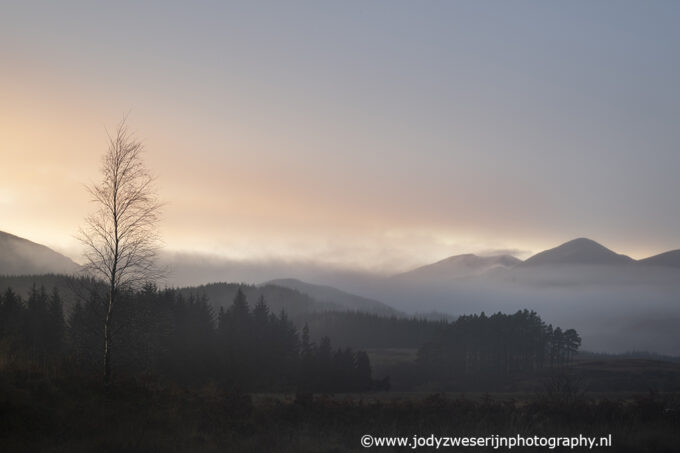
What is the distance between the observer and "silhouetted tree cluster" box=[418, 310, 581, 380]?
344ft

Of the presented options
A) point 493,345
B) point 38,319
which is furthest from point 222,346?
point 493,345

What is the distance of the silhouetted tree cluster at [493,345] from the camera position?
344 ft

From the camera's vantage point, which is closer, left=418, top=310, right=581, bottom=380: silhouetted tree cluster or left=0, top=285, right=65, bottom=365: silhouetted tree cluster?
left=0, top=285, right=65, bottom=365: silhouetted tree cluster

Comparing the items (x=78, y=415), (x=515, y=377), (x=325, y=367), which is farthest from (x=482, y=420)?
(x=515, y=377)

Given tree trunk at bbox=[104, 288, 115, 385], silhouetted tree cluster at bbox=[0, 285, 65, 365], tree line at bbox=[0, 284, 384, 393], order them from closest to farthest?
tree trunk at bbox=[104, 288, 115, 385] < tree line at bbox=[0, 284, 384, 393] < silhouetted tree cluster at bbox=[0, 285, 65, 365]

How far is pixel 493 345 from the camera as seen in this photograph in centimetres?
10619

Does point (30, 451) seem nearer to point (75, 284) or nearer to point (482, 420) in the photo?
point (75, 284)

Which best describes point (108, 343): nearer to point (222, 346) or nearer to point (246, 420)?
point (246, 420)

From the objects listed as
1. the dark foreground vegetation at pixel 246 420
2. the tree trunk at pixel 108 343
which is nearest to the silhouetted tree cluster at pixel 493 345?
the dark foreground vegetation at pixel 246 420

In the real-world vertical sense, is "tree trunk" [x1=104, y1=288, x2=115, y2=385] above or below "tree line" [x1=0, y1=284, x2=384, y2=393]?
above

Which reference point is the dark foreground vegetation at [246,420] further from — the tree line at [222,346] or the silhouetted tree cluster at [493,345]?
the silhouetted tree cluster at [493,345]

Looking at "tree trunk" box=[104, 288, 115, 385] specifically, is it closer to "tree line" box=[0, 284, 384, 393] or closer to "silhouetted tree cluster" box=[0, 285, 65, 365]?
"tree line" box=[0, 284, 384, 393]

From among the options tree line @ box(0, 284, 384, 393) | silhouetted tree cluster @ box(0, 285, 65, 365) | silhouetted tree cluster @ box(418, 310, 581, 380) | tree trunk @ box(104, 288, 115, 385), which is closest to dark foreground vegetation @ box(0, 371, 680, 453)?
tree trunk @ box(104, 288, 115, 385)

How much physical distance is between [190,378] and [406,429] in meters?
49.6
